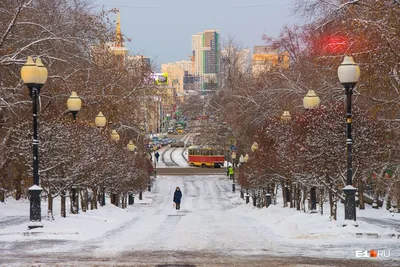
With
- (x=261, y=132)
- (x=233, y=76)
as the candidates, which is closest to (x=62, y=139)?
(x=261, y=132)

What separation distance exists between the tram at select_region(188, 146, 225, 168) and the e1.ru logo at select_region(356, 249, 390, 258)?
76753 millimetres

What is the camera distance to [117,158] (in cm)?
3531

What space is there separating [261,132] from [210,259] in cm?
2366

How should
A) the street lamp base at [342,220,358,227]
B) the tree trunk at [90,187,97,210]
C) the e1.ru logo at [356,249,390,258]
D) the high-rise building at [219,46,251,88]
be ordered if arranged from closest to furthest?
the e1.ru logo at [356,249,390,258]
the street lamp base at [342,220,358,227]
the tree trunk at [90,187,97,210]
the high-rise building at [219,46,251,88]

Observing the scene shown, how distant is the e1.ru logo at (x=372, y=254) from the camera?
500 inches

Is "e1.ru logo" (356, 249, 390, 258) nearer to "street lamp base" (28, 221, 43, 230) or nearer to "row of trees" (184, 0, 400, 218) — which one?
"row of trees" (184, 0, 400, 218)

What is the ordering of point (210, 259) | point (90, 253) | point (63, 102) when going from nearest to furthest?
point (210, 259)
point (90, 253)
point (63, 102)

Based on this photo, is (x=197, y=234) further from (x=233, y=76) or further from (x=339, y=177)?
(x=233, y=76)

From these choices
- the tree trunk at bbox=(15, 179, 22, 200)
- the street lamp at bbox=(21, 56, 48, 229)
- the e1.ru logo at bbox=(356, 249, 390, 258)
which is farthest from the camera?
the tree trunk at bbox=(15, 179, 22, 200)

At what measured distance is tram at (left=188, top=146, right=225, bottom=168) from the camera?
9150 centimetres

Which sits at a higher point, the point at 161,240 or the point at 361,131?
the point at 361,131

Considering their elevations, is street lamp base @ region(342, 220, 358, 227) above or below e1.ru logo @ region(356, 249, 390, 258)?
below

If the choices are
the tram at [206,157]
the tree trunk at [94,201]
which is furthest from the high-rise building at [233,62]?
the tree trunk at [94,201]

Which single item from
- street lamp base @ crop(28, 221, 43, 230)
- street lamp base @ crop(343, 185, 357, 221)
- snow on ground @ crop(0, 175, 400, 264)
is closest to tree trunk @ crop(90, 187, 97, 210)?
snow on ground @ crop(0, 175, 400, 264)
